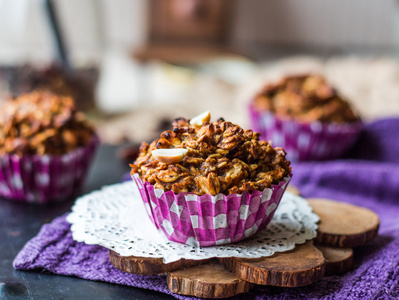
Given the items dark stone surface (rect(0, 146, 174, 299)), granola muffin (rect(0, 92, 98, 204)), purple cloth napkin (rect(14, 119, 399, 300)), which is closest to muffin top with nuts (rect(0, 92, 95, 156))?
granola muffin (rect(0, 92, 98, 204))

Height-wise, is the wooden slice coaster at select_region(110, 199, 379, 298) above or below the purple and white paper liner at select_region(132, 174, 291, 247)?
below

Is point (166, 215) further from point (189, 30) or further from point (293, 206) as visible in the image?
point (189, 30)

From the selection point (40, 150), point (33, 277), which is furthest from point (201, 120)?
point (40, 150)

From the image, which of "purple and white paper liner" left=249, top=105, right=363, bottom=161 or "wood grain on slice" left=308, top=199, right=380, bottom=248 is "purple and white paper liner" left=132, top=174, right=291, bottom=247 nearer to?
"wood grain on slice" left=308, top=199, right=380, bottom=248

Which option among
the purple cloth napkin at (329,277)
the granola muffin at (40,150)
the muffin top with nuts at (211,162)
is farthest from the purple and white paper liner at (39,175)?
the muffin top with nuts at (211,162)

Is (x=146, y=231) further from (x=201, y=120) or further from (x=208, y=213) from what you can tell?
(x=201, y=120)

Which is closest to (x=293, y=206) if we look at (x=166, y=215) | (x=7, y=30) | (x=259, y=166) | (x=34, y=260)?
(x=259, y=166)
